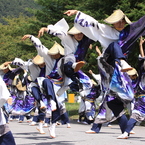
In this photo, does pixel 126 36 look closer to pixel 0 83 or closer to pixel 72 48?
pixel 72 48

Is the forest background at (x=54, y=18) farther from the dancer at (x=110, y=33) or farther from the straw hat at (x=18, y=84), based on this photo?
the dancer at (x=110, y=33)

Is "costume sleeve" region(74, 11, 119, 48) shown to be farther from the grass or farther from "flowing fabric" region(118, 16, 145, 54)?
the grass

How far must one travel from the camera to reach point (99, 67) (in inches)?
265

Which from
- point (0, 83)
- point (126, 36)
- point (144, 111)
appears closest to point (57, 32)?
point (126, 36)

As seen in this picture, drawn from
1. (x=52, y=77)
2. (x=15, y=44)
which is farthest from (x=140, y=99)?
(x=15, y=44)

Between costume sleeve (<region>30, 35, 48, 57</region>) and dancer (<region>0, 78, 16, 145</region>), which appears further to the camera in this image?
costume sleeve (<region>30, 35, 48, 57</region>)

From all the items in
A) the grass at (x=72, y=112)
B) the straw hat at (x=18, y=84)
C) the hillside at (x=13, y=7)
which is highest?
the hillside at (x=13, y=7)

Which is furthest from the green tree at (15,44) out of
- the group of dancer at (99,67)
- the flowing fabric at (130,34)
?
the flowing fabric at (130,34)

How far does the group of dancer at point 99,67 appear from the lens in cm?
643

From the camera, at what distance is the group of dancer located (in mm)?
6434

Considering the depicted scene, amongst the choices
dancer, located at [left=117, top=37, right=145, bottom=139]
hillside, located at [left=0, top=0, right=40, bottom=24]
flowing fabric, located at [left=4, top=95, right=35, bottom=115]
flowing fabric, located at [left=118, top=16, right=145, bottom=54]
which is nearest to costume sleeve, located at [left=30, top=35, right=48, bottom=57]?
dancer, located at [left=117, top=37, right=145, bottom=139]

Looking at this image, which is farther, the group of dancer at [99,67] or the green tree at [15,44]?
the green tree at [15,44]

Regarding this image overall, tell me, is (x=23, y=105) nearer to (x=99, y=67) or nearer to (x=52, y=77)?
(x=52, y=77)

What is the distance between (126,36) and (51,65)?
8.55 ft
